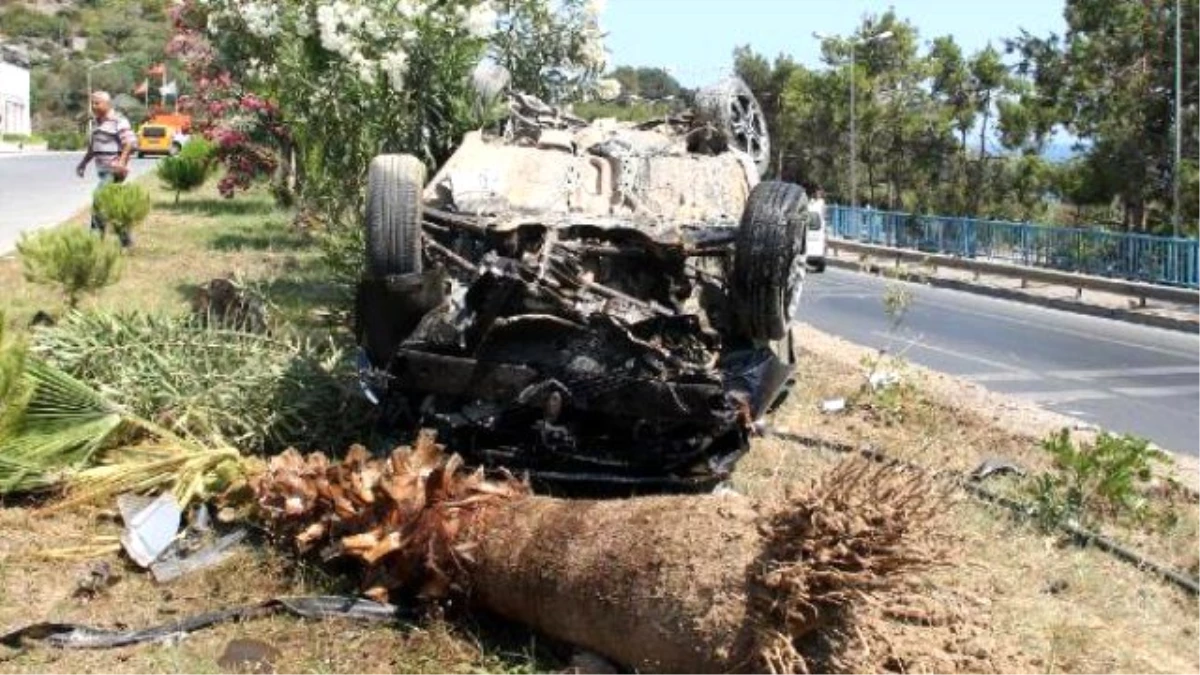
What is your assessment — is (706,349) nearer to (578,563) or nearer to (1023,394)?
(578,563)

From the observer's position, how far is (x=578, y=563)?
455 cm

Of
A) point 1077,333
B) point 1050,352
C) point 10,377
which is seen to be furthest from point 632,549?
point 1077,333

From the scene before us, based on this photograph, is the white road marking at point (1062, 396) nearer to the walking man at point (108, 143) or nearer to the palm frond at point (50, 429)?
the palm frond at point (50, 429)

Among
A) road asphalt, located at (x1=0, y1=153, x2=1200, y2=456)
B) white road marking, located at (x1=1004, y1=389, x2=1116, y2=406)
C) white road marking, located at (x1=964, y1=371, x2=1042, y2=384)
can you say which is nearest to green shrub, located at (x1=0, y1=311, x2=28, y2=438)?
road asphalt, located at (x1=0, y1=153, x2=1200, y2=456)

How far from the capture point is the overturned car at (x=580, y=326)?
606 cm

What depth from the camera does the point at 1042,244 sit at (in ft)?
81.6

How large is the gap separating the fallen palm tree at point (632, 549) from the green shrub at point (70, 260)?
5.11 metres

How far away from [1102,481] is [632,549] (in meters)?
3.62

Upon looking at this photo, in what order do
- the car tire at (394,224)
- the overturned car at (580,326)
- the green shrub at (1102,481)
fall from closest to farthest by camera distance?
the overturned car at (580,326) → the car tire at (394,224) → the green shrub at (1102,481)

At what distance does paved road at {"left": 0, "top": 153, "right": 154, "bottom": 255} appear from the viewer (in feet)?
63.9

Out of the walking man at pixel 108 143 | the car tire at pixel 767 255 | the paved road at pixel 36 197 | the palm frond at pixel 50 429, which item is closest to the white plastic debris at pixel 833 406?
the car tire at pixel 767 255

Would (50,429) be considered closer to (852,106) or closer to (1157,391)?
(1157,391)

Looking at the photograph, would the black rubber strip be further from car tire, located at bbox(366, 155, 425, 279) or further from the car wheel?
the car wheel

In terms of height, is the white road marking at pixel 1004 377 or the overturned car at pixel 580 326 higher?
the overturned car at pixel 580 326
